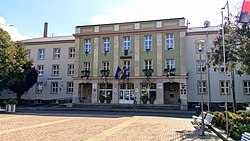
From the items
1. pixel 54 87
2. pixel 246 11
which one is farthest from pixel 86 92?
pixel 246 11

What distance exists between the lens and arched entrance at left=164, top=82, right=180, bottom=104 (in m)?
31.6

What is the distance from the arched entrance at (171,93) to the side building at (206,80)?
6.27ft

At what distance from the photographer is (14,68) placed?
30.9m

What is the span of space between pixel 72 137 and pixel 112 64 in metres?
24.0

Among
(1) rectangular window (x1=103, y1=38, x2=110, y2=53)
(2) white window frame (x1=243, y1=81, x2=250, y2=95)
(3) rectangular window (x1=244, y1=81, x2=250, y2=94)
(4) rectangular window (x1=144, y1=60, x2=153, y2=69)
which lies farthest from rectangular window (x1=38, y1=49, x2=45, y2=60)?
(3) rectangular window (x1=244, y1=81, x2=250, y2=94)

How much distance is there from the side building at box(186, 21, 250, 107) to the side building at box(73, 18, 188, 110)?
2.77m

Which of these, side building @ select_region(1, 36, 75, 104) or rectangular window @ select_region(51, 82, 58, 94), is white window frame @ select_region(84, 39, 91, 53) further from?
rectangular window @ select_region(51, 82, 58, 94)

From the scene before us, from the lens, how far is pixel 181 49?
30594 millimetres

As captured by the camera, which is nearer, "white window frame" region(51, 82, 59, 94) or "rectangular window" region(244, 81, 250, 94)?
"rectangular window" region(244, 81, 250, 94)

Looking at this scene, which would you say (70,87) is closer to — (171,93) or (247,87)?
(171,93)

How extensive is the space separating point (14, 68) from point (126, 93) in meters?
16.3

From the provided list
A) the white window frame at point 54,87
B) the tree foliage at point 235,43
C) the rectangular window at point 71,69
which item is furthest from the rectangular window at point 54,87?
the tree foliage at point 235,43

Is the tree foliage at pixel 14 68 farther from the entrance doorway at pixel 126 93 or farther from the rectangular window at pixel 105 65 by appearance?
the entrance doorway at pixel 126 93

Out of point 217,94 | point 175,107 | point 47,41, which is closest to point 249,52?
point 175,107
